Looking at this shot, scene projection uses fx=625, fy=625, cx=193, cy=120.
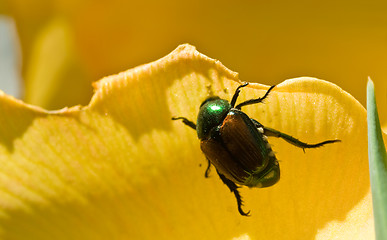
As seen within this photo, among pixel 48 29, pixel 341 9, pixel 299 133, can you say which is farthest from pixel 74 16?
pixel 299 133

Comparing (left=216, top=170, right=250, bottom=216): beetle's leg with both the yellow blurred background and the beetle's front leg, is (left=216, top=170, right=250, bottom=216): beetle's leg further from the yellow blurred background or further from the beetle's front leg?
the yellow blurred background

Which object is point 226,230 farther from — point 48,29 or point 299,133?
point 48,29

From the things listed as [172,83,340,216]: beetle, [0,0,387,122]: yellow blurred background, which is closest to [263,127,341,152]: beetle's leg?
[172,83,340,216]: beetle

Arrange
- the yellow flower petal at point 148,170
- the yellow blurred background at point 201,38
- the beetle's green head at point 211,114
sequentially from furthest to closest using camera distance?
the yellow blurred background at point 201,38 < the beetle's green head at point 211,114 < the yellow flower petal at point 148,170

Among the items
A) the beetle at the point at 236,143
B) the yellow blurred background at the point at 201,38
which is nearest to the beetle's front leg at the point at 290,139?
the beetle at the point at 236,143

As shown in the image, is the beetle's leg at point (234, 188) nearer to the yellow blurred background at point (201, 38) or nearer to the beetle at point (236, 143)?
the beetle at point (236, 143)

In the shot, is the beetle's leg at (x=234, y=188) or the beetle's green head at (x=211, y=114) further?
the beetle's green head at (x=211, y=114)
